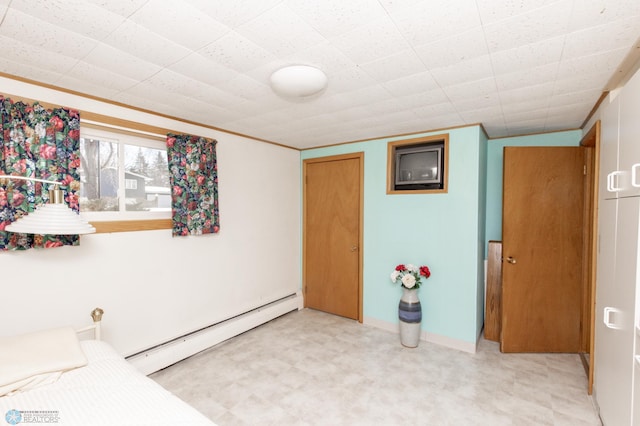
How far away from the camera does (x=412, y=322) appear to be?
9.70ft

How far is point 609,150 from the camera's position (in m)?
1.85

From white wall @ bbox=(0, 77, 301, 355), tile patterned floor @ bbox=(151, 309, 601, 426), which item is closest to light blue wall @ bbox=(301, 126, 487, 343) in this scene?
tile patterned floor @ bbox=(151, 309, 601, 426)

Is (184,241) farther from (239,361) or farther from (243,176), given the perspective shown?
(239,361)

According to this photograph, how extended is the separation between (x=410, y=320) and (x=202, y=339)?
81.9 inches

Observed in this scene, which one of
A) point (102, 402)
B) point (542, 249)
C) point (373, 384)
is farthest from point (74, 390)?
point (542, 249)

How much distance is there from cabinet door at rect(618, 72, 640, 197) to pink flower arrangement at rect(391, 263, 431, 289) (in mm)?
1704

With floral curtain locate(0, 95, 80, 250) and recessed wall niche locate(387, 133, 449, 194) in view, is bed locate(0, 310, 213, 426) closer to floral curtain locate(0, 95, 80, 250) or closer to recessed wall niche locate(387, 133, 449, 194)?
floral curtain locate(0, 95, 80, 250)

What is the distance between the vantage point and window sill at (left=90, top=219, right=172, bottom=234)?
222 centimetres

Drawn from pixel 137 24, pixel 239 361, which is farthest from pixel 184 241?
pixel 137 24

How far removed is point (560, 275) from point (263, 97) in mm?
3183

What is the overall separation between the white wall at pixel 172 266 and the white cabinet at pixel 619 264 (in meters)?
3.05

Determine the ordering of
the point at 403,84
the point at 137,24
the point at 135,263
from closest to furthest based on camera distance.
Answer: the point at 137,24 < the point at 403,84 < the point at 135,263

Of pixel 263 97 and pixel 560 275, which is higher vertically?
pixel 263 97

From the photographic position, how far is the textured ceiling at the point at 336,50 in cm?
124
